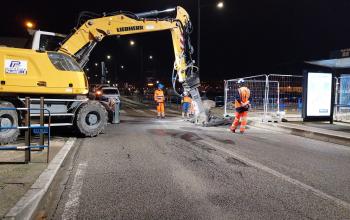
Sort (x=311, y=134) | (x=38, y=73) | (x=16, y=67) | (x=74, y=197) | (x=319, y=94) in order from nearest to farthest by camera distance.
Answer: (x=74, y=197) < (x=16, y=67) < (x=38, y=73) < (x=311, y=134) < (x=319, y=94)

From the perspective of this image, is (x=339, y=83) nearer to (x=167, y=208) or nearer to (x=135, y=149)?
(x=135, y=149)

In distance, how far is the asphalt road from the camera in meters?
5.04

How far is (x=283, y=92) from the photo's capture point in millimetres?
17500

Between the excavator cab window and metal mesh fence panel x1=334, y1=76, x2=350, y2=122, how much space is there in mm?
11433

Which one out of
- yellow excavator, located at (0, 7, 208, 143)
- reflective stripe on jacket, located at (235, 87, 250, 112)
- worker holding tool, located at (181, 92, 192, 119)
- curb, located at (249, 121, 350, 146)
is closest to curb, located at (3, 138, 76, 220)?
yellow excavator, located at (0, 7, 208, 143)

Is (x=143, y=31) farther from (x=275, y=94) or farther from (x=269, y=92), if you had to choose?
(x=275, y=94)

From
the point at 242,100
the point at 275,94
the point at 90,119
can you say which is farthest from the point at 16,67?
the point at 275,94

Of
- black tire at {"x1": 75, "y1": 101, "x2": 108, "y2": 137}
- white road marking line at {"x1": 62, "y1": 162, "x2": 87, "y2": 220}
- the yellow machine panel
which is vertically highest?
the yellow machine panel

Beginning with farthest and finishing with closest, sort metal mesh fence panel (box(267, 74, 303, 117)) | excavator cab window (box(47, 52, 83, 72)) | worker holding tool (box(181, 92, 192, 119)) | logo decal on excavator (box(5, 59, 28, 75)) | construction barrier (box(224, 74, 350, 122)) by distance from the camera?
worker holding tool (box(181, 92, 192, 119)) < metal mesh fence panel (box(267, 74, 303, 117)) < construction barrier (box(224, 74, 350, 122)) < excavator cab window (box(47, 52, 83, 72)) < logo decal on excavator (box(5, 59, 28, 75))

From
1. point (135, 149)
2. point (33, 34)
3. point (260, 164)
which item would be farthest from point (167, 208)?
point (33, 34)

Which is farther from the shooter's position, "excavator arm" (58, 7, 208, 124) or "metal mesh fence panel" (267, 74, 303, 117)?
"metal mesh fence panel" (267, 74, 303, 117)

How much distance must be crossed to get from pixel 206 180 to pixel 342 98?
41.9ft

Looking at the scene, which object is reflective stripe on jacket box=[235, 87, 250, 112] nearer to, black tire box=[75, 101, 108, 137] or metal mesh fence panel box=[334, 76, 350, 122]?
black tire box=[75, 101, 108, 137]

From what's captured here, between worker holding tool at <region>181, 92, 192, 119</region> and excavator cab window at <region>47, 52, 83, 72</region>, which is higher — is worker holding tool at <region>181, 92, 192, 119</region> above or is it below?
below
